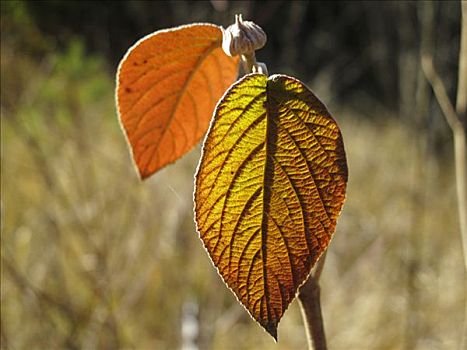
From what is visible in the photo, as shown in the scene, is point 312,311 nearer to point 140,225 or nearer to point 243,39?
point 243,39

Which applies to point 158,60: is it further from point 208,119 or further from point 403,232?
point 403,232

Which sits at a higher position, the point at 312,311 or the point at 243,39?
the point at 243,39

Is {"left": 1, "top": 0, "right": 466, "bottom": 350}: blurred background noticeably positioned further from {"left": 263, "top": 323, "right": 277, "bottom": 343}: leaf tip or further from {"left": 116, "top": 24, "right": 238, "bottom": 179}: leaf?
{"left": 263, "top": 323, "right": 277, "bottom": 343}: leaf tip

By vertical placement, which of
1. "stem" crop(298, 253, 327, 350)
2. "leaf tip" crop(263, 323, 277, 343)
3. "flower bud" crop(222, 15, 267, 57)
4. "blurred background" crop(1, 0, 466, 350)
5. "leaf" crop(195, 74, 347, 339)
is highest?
"flower bud" crop(222, 15, 267, 57)

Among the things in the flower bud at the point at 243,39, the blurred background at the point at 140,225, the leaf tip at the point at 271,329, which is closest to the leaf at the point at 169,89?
the flower bud at the point at 243,39

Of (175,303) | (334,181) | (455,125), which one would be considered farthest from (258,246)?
(175,303)

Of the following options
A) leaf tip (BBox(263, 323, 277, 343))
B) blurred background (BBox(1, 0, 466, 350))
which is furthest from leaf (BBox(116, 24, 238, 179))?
blurred background (BBox(1, 0, 466, 350))

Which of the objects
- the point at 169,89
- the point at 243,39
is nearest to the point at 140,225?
the point at 169,89
